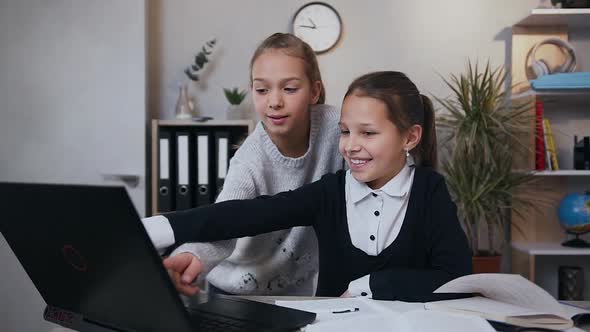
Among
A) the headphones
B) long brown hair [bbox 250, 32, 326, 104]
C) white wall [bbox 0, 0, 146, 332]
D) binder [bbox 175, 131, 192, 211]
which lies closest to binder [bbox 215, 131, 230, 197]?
binder [bbox 175, 131, 192, 211]

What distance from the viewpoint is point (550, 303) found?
94 cm

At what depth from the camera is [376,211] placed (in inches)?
49.9

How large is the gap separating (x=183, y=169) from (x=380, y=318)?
2241 millimetres

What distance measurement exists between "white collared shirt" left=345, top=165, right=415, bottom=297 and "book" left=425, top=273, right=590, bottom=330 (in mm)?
260

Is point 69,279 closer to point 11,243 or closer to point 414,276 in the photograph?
point 11,243

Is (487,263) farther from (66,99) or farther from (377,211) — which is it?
(66,99)

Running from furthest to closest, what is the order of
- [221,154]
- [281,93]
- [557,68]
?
[557,68], [221,154], [281,93]

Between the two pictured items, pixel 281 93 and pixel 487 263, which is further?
pixel 487 263

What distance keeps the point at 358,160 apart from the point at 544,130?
2.19 m

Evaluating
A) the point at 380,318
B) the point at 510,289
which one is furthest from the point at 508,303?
the point at 380,318

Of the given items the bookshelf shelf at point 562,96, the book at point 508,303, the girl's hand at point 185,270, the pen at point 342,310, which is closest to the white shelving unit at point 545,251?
the bookshelf shelf at point 562,96

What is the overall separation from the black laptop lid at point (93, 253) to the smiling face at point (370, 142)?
623mm

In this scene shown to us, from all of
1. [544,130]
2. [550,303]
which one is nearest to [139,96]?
[544,130]

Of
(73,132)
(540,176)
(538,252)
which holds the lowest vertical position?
(538,252)
